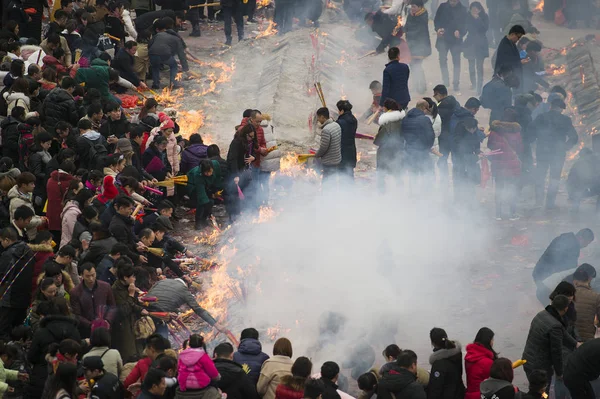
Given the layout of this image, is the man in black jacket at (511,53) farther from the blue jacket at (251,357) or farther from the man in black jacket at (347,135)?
the blue jacket at (251,357)

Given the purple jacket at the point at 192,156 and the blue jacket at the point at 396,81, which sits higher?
the blue jacket at the point at 396,81

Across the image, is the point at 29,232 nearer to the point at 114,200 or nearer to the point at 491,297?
the point at 114,200

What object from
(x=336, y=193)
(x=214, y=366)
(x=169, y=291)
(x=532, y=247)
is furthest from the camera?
(x=336, y=193)

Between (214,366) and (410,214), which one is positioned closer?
(214,366)

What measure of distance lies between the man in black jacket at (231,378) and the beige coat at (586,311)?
3.51 metres

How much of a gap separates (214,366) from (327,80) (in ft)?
41.4

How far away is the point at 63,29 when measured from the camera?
62.4 feet

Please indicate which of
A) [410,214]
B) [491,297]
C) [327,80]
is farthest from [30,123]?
[327,80]

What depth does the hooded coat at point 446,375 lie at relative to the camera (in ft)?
31.1

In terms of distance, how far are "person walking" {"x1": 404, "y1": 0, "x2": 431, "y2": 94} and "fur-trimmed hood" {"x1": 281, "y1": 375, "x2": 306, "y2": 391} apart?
1201 centimetres

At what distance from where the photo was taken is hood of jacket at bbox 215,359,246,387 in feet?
30.0

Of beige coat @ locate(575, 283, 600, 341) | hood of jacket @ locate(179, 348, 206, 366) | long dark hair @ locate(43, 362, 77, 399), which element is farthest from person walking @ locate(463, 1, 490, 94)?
long dark hair @ locate(43, 362, 77, 399)

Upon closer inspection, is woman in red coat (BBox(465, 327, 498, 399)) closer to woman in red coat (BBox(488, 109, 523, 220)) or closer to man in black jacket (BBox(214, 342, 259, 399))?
man in black jacket (BBox(214, 342, 259, 399))

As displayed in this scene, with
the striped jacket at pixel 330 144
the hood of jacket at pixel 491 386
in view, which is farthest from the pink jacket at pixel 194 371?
the striped jacket at pixel 330 144
